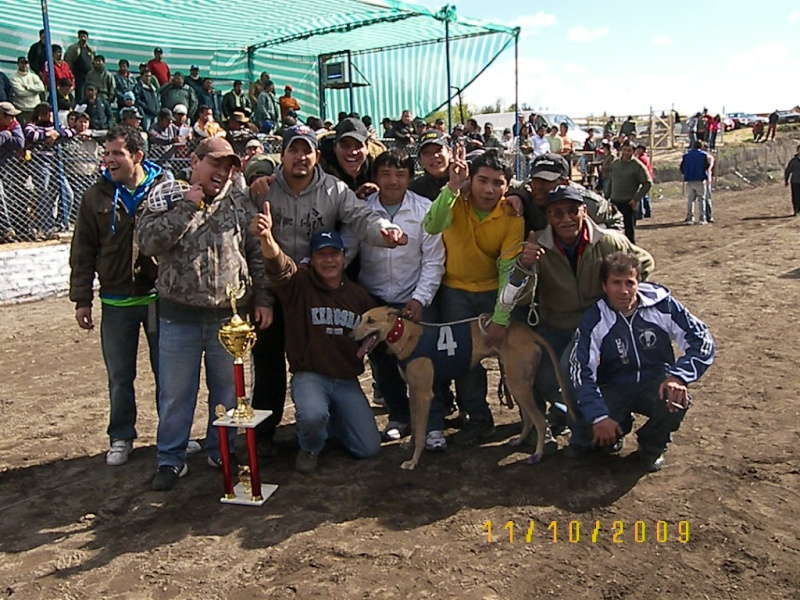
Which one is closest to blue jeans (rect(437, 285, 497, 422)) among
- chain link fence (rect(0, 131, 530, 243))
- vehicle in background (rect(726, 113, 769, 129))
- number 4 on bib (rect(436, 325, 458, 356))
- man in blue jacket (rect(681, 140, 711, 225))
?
number 4 on bib (rect(436, 325, 458, 356))

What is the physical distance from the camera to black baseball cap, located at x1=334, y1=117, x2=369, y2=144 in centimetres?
492

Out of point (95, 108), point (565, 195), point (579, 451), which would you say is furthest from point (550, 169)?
point (95, 108)

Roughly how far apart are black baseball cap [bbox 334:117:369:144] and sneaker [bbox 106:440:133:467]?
2406 millimetres

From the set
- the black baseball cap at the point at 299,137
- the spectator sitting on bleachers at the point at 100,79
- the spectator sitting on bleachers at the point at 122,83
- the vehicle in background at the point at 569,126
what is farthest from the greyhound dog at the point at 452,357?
the vehicle in background at the point at 569,126

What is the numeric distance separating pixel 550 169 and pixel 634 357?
4.04 feet

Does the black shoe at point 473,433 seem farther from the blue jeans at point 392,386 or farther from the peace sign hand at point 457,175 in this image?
the peace sign hand at point 457,175

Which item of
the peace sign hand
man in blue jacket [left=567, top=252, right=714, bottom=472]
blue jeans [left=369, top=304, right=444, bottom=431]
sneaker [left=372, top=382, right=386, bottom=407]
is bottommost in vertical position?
sneaker [left=372, top=382, right=386, bottom=407]

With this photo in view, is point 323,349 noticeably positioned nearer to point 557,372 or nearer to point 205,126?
point 557,372

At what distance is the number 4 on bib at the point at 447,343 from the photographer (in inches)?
186

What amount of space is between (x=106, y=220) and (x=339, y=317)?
151cm

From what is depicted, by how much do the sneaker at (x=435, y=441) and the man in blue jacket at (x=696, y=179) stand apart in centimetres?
1444

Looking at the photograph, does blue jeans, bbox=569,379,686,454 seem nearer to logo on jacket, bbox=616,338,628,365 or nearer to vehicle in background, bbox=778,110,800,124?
logo on jacket, bbox=616,338,628,365
